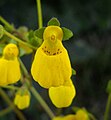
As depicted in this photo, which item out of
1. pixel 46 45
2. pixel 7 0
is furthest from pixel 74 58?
pixel 46 45

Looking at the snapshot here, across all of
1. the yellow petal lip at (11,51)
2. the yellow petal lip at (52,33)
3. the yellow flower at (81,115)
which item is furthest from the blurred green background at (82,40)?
the yellow petal lip at (52,33)

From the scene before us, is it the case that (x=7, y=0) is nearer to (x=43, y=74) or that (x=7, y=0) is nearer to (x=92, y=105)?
(x=92, y=105)

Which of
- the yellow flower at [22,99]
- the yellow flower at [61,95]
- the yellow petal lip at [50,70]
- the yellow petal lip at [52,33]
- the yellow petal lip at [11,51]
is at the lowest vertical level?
the yellow flower at [22,99]

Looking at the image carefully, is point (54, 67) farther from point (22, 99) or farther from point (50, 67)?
point (22, 99)

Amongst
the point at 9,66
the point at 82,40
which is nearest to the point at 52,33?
the point at 9,66

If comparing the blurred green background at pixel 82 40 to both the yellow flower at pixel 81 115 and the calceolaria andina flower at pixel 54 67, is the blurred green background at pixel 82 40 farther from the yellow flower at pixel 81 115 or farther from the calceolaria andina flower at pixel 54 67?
the calceolaria andina flower at pixel 54 67

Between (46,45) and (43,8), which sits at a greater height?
(46,45)

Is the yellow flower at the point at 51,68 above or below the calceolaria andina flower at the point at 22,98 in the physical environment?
above
